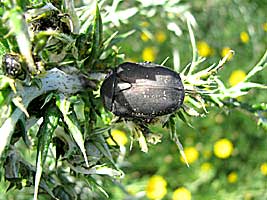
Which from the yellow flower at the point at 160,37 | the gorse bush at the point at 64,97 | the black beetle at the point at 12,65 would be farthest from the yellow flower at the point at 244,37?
the black beetle at the point at 12,65

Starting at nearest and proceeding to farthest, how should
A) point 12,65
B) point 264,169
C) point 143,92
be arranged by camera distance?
point 12,65 → point 143,92 → point 264,169

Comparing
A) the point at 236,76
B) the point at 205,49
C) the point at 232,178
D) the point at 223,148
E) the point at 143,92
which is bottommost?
the point at 232,178

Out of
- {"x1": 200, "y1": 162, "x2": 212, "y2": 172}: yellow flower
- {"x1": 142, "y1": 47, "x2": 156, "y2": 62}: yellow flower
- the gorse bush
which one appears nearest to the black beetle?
the gorse bush

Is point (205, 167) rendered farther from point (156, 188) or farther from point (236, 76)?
point (236, 76)

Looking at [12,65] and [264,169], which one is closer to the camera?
[12,65]

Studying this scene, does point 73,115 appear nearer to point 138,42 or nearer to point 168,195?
point 168,195

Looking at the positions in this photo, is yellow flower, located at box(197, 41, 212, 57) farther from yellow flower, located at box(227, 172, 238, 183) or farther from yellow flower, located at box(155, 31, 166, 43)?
yellow flower, located at box(227, 172, 238, 183)

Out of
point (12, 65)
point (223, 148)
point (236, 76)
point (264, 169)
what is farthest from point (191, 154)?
point (12, 65)

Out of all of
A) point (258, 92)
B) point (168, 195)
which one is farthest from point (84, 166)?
point (258, 92)
